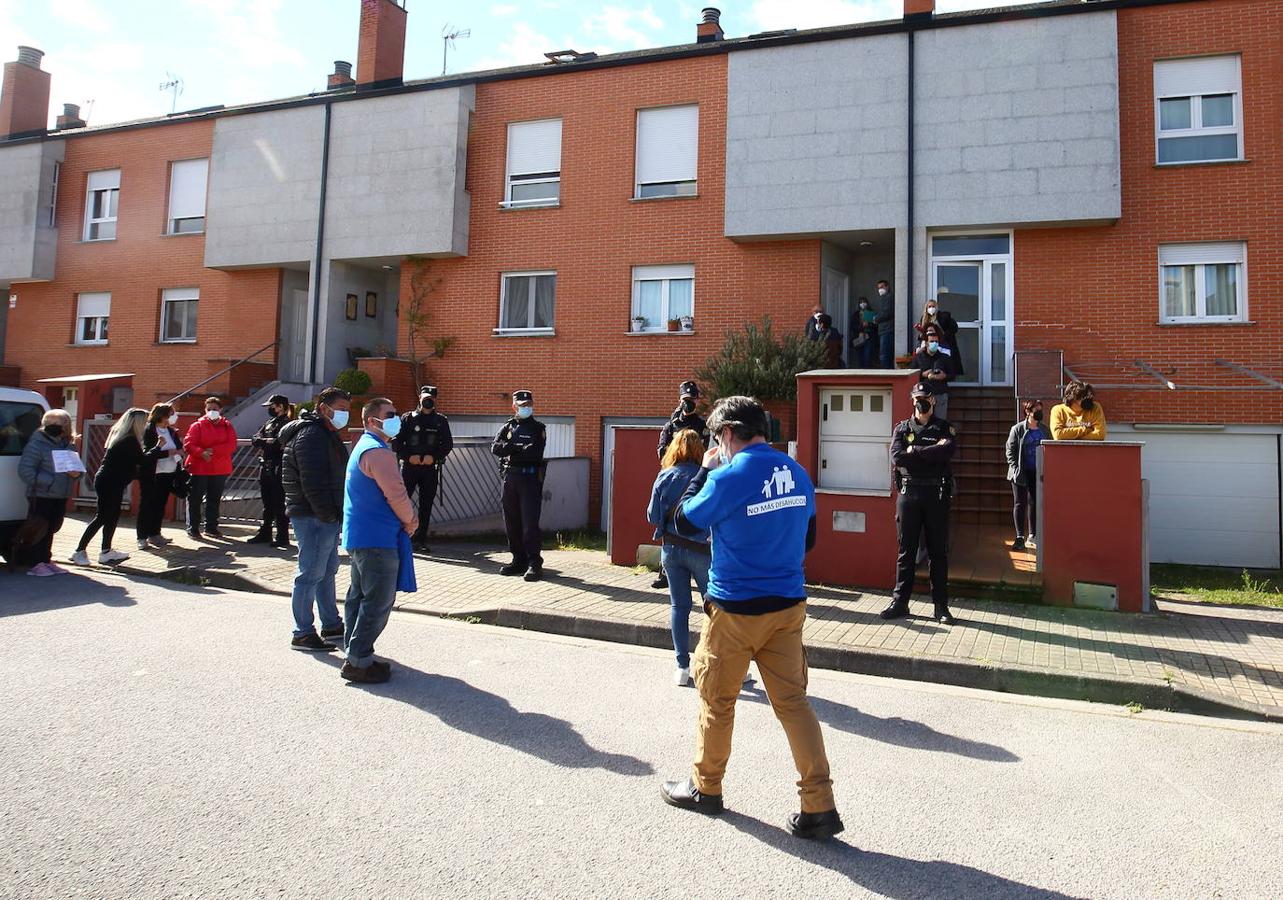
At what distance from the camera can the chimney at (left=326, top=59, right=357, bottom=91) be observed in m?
21.1

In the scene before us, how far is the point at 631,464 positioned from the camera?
34.5ft

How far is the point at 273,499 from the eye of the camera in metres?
11.2

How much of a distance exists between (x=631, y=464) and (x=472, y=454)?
3.78 metres

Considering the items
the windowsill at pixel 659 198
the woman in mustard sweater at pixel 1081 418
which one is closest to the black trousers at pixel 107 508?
the windowsill at pixel 659 198

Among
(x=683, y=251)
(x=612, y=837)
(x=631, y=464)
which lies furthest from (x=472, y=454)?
(x=612, y=837)

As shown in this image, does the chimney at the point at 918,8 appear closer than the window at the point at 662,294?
Yes

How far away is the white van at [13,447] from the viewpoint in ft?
30.6

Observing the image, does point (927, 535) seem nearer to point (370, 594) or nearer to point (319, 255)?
point (370, 594)

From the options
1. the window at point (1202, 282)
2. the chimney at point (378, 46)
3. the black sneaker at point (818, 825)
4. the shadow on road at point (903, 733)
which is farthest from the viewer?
the chimney at point (378, 46)

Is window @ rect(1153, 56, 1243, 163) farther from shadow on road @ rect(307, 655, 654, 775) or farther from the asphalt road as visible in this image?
shadow on road @ rect(307, 655, 654, 775)

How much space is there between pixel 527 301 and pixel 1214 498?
1190 cm

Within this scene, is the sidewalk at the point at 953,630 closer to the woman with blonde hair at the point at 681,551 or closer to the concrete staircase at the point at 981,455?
the woman with blonde hair at the point at 681,551

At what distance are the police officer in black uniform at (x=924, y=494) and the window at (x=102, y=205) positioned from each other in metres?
20.4

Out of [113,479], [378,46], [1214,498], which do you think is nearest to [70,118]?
[378,46]
